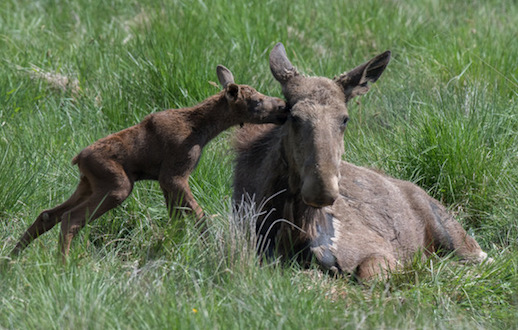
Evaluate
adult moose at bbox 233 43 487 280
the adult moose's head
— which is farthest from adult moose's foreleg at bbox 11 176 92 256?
the adult moose's head

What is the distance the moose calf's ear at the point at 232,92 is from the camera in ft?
17.2

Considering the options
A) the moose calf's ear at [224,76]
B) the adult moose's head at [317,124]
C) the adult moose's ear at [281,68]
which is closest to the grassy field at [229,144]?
the adult moose's head at [317,124]

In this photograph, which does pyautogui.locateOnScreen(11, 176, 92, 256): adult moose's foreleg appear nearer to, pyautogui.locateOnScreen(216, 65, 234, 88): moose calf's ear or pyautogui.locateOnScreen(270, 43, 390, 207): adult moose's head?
pyautogui.locateOnScreen(216, 65, 234, 88): moose calf's ear

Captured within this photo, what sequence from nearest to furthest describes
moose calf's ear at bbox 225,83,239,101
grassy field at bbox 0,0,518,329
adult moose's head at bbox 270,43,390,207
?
grassy field at bbox 0,0,518,329, adult moose's head at bbox 270,43,390,207, moose calf's ear at bbox 225,83,239,101

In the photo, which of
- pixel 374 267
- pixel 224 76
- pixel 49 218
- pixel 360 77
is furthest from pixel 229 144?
pixel 49 218

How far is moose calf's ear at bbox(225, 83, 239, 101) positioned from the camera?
5.24 metres

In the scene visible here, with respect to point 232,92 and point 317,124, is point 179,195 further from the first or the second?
point 317,124

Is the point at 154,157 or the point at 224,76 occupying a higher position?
the point at 224,76

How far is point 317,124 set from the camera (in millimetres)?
5160

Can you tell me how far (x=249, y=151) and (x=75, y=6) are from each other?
16.4 feet

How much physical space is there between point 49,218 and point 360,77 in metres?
2.20

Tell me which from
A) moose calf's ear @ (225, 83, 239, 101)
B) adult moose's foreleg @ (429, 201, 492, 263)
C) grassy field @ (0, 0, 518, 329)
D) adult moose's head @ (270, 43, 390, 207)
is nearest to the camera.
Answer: grassy field @ (0, 0, 518, 329)

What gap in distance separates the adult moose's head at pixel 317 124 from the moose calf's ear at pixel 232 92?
0.36 metres

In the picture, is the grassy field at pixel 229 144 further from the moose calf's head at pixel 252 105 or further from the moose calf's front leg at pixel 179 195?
the moose calf's head at pixel 252 105
